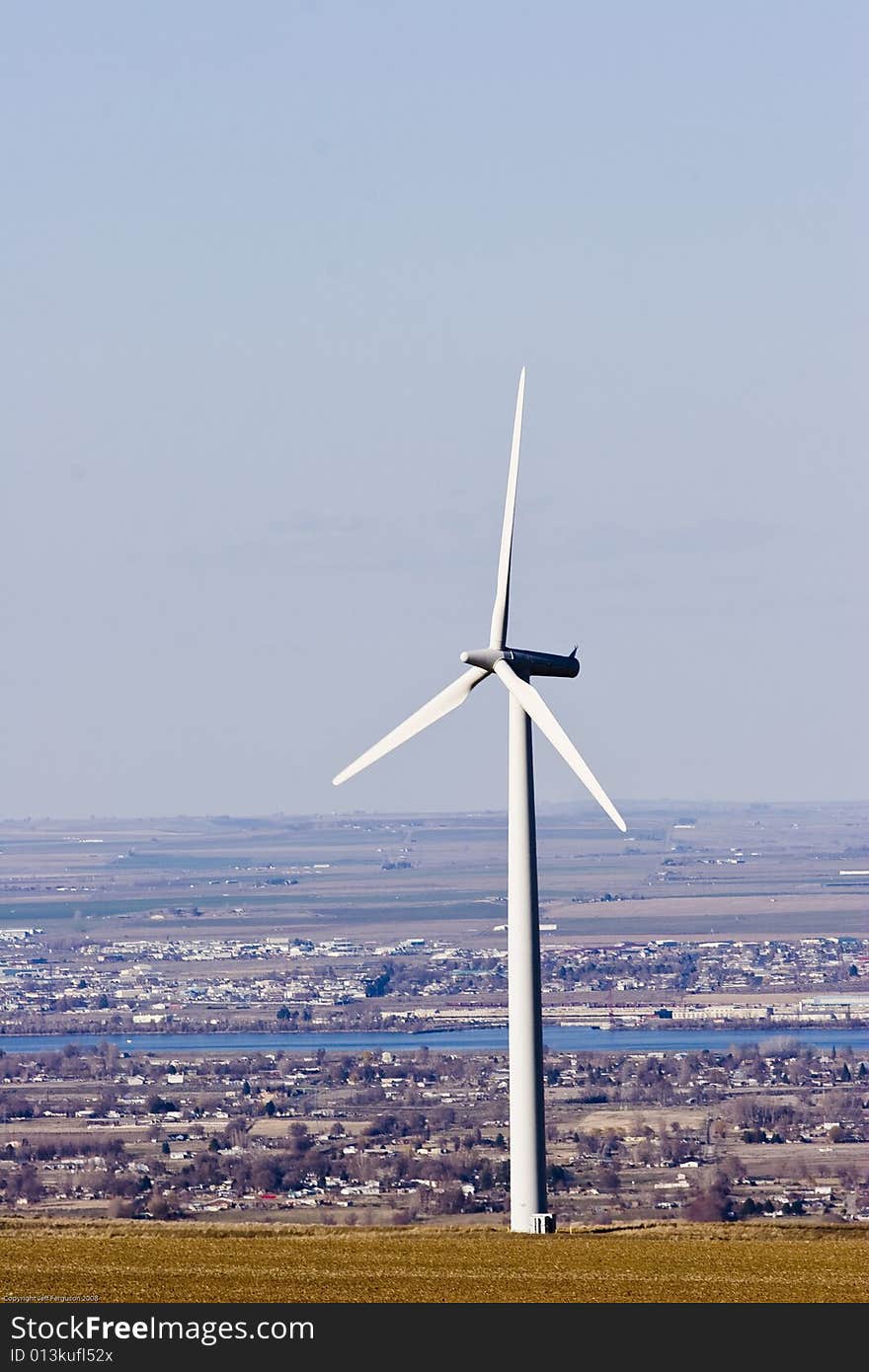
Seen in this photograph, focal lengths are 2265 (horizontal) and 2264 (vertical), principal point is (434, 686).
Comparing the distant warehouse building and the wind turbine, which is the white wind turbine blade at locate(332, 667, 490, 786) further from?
the distant warehouse building

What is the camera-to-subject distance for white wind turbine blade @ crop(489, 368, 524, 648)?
Result: 1567 inches

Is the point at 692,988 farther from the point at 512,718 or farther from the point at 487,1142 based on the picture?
the point at 512,718

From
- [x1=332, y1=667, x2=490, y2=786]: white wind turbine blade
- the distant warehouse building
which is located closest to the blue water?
the distant warehouse building

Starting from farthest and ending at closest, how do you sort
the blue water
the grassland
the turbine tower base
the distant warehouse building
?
the distant warehouse building
the blue water
the turbine tower base
the grassland

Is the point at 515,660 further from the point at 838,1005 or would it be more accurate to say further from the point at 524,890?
the point at 838,1005

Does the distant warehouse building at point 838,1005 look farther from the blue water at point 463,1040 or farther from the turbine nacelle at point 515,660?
the turbine nacelle at point 515,660

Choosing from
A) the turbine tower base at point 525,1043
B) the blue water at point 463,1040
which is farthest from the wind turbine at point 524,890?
the blue water at point 463,1040

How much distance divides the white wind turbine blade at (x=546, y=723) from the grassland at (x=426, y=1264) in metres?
7.33

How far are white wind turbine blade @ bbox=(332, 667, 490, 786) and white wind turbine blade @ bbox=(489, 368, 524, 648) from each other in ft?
3.20

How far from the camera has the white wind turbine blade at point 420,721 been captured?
40.0 meters

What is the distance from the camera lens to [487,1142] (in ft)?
292

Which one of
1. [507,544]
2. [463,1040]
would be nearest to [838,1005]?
[463,1040]
